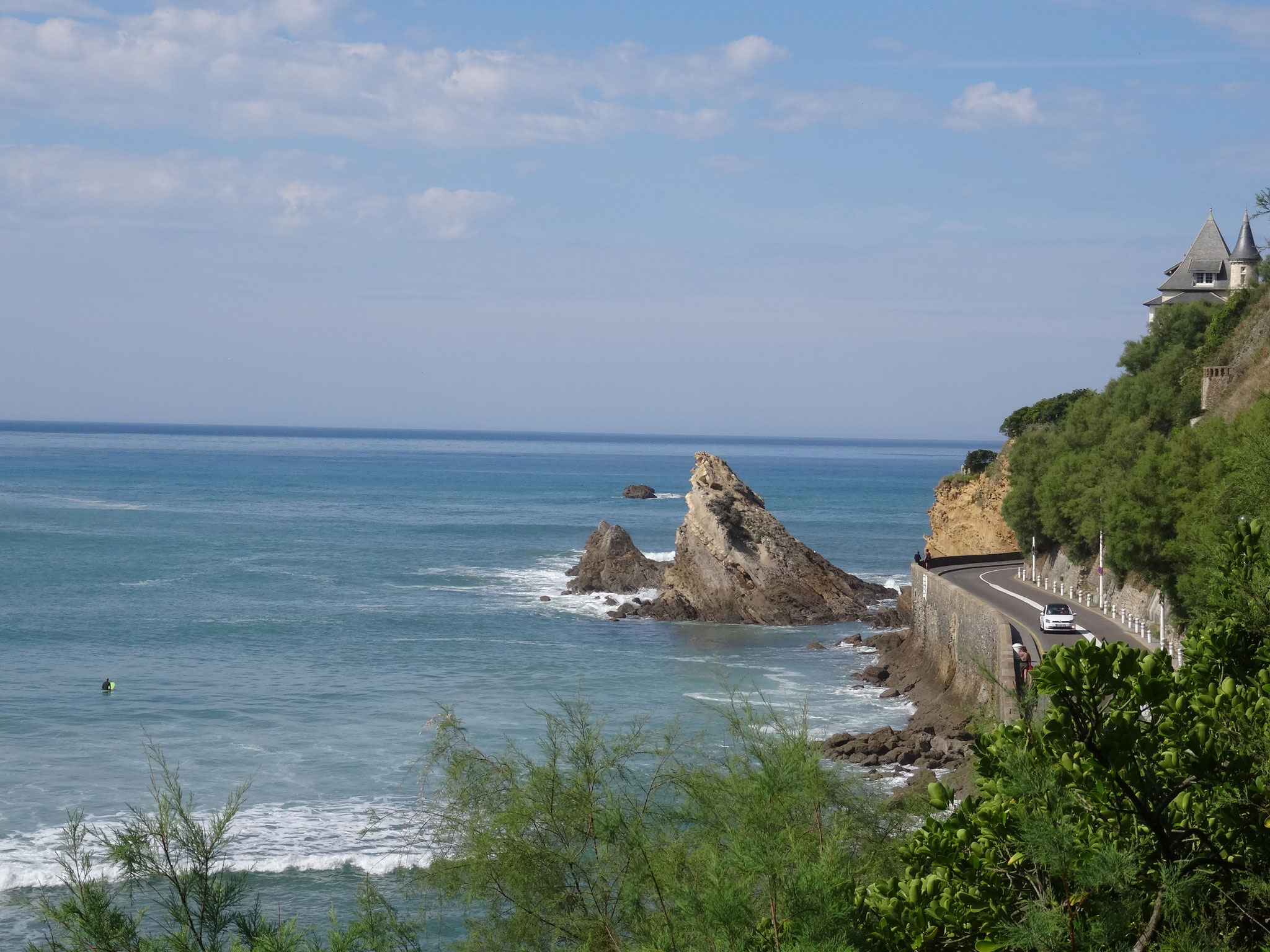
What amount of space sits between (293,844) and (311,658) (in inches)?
781

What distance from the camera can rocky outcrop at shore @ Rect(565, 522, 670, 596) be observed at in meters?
56.3

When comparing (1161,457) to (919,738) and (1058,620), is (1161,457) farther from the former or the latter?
(919,738)

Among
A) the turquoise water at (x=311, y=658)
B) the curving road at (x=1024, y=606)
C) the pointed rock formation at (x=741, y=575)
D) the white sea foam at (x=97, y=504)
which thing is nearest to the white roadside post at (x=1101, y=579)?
the curving road at (x=1024, y=606)

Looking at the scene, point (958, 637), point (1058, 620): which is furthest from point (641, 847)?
point (958, 637)

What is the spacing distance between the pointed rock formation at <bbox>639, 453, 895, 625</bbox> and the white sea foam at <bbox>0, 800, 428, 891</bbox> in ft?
86.7

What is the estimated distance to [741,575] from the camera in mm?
50438

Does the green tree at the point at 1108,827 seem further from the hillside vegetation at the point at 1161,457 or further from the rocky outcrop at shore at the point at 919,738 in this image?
the rocky outcrop at shore at the point at 919,738

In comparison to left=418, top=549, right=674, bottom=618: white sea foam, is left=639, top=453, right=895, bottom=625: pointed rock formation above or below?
above

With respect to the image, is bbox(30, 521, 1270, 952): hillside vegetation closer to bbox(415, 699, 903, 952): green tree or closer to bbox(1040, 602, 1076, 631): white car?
bbox(415, 699, 903, 952): green tree

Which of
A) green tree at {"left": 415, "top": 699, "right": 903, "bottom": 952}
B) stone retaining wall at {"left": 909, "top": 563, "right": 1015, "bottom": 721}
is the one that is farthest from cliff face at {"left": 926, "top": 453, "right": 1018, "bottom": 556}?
green tree at {"left": 415, "top": 699, "right": 903, "bottom": 952}

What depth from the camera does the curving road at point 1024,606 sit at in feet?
96.7

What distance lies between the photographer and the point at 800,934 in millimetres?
7754

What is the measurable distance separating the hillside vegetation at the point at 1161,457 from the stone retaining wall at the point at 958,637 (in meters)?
3.77

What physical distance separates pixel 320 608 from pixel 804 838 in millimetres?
44377
